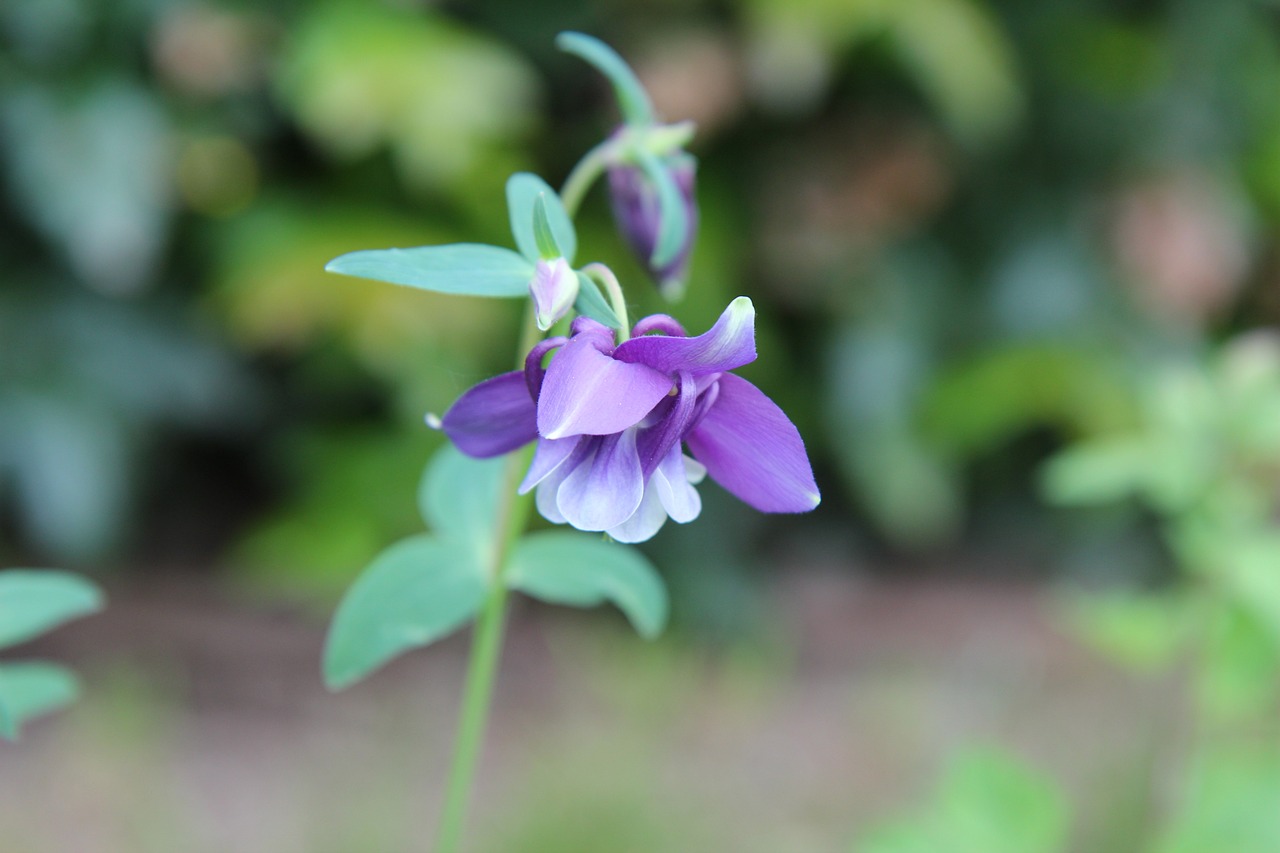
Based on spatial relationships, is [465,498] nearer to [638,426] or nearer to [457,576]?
Answer: [457,576]

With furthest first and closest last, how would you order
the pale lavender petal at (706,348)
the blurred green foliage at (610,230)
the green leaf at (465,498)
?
the blurred green foliage at (610,230) < the green leaf at (465,498) < the pale lavender petal at (706,348)

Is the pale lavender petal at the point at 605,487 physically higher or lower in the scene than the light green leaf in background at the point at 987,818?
lower

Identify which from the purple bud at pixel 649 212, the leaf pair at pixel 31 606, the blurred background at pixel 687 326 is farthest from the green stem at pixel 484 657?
the blurred background at pixel 687 326

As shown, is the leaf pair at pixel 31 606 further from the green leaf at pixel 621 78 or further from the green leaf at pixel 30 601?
the green leaf at pixel 621 78

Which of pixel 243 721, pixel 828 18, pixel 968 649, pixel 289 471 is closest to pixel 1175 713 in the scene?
pixel 968 649

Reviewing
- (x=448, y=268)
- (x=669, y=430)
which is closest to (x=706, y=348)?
(x=669, y=430)

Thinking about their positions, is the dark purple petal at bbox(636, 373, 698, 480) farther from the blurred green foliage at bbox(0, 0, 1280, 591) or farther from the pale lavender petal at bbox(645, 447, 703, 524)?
the blurred green foliage at bbox(0, 0, 1280, 591)

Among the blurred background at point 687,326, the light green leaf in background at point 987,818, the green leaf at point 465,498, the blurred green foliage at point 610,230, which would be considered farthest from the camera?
the blurred green foliage at point 610,230
